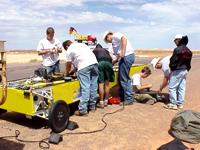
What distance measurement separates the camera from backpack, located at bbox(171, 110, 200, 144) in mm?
3785

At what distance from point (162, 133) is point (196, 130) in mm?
662

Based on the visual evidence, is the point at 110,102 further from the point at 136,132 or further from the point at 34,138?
the point at 34,138

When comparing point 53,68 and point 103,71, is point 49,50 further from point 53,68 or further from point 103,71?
point 103,71

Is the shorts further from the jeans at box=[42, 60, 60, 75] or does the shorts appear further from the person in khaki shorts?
the jeans at box=[42, 60, 60, 75]

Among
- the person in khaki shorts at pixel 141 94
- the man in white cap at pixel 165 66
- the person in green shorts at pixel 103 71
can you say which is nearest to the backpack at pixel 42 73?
the person in green shorts at pixel 103 71

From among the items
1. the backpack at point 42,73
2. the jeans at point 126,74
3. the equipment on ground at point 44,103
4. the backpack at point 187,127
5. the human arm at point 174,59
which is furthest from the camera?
the jeans at point 126,74

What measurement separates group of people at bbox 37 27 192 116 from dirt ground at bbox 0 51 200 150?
0.40m

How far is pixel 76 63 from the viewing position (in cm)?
509

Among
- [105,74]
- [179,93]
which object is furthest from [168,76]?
[105,74]

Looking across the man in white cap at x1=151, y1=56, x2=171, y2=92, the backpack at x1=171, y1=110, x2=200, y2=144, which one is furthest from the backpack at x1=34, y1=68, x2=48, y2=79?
the backpack at x1=171, y1=110, x2=200, y2=144

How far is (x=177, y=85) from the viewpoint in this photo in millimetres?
5730

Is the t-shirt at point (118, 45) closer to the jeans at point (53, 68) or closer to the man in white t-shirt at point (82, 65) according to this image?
the man in white t-shirt at point (82, 65)

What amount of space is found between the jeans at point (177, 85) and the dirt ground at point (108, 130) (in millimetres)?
418

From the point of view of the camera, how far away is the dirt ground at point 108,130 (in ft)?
12.1
